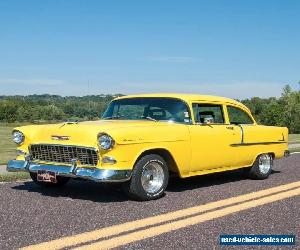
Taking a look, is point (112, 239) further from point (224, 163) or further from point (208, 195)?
point (224, 163)

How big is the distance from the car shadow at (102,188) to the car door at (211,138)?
50 centimetres

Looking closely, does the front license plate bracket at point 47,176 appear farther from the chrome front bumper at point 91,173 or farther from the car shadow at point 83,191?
the car shadow at point 83,191

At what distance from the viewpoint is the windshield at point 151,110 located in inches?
313

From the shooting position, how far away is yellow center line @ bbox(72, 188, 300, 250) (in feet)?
15.1

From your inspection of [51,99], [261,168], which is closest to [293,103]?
[51,99]

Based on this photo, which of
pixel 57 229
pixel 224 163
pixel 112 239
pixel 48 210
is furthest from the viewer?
pixel 224 163

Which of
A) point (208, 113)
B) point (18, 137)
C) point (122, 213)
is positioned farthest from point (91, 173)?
point (208, 113)

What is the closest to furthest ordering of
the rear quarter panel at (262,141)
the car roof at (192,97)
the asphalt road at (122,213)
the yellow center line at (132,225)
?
1. the yellow center line at (132,225)
2. the asphalt road at (122,213)
3. the car roof at (192,97)
4. the rear quarter panel at (262,141)

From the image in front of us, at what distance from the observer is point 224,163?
8477mm

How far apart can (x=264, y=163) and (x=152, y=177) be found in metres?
3.40

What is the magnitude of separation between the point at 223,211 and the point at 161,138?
153 cm

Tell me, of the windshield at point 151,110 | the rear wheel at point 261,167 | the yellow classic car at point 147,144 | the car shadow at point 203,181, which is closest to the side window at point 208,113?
the yellow classic car at point 147,144

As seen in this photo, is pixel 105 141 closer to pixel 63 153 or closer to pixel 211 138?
pixel 63 153

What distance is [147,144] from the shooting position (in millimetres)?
6930
